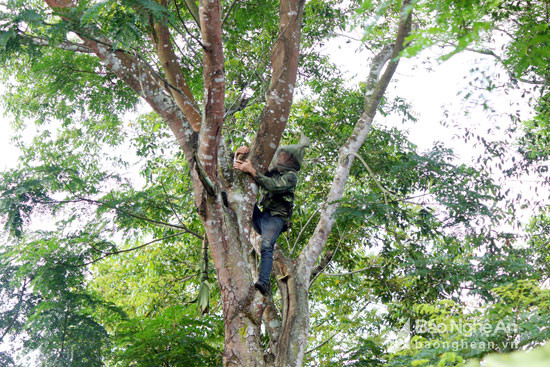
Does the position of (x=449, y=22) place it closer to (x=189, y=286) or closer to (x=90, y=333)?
(x=90, y=333)

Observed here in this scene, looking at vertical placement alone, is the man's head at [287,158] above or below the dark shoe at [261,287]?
above

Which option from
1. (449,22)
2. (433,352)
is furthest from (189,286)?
(449,22)

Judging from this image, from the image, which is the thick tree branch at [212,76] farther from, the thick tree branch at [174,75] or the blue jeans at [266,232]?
the blue jeans at [266,232]

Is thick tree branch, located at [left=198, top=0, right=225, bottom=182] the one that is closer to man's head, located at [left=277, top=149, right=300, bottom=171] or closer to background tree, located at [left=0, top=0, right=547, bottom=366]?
background tree, located at [left=0, top=0, right=547, bottom=366]

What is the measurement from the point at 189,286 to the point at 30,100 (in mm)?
3790

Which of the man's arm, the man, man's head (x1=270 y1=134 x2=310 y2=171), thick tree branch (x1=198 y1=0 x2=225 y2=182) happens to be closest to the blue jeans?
the man

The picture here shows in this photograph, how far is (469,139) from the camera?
20.5ft

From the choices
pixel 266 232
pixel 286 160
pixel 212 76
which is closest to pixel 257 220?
pixel 266 232

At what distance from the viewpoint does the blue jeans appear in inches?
139

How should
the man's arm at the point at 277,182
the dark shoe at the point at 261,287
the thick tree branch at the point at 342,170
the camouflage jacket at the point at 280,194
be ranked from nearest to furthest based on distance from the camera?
1. the dark shoe at the point at 261,287
2. the man's arm at the point at 277,182
3. the camouflage jacket at the point at 280,194
4. the thick tree branch at the point at 342,170

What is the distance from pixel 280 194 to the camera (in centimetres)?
389

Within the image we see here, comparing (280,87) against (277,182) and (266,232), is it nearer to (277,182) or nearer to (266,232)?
(277,182)

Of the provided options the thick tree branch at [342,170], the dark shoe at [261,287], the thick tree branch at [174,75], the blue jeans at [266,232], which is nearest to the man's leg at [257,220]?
the blue jeans at [266,232]

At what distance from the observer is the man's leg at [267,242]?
3457 millimetres
